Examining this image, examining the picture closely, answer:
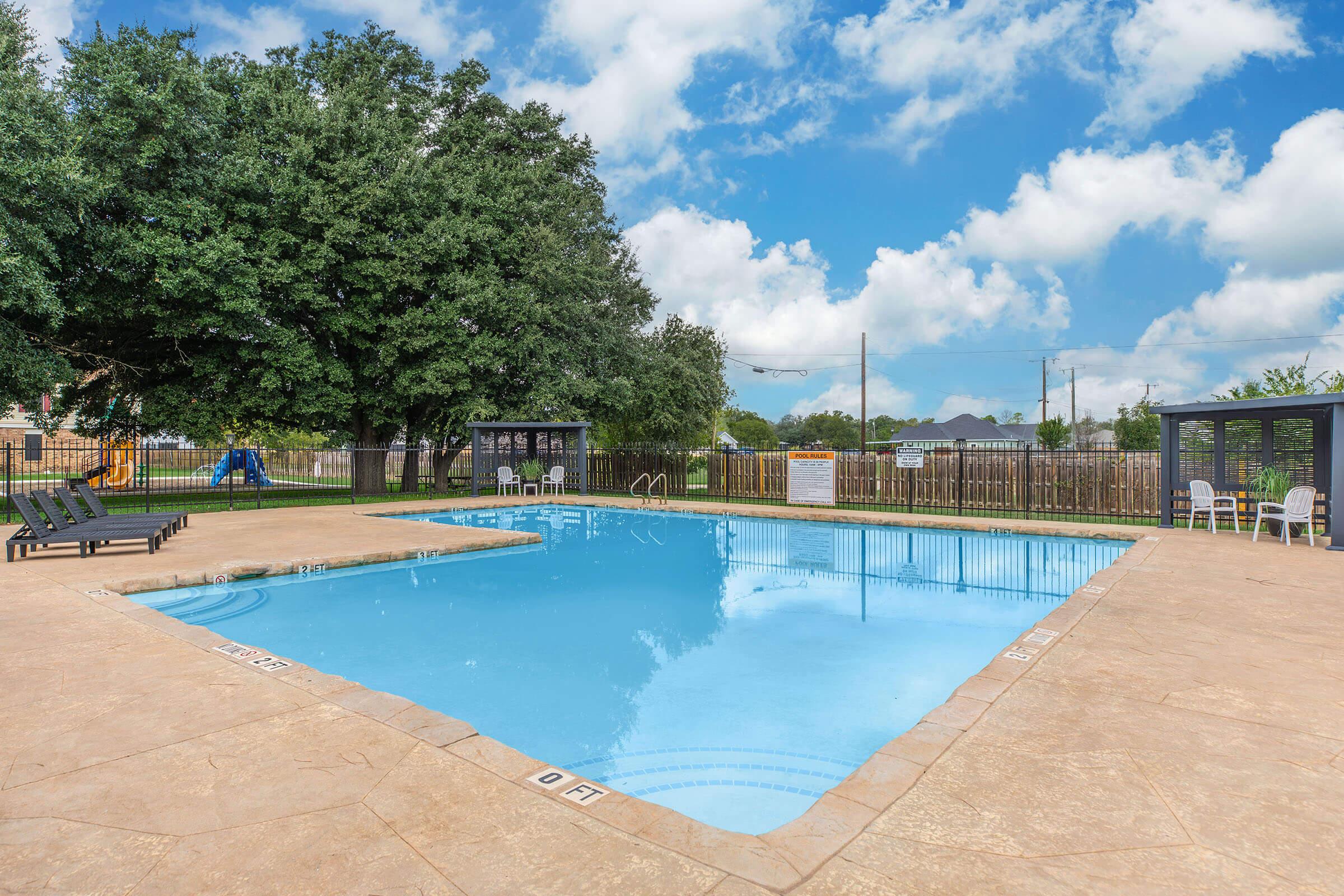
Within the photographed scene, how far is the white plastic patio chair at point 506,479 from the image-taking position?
798 inches

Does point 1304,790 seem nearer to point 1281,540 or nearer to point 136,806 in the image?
point 136,806

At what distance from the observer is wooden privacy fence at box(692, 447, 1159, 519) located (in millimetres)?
15508

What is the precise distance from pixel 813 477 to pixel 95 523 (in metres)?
13.8

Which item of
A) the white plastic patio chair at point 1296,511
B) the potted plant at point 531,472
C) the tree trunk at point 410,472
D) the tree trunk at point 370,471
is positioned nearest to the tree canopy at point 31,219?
the tree trunk at point 370,471

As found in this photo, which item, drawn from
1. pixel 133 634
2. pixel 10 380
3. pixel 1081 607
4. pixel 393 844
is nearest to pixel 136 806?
pixel 393 844

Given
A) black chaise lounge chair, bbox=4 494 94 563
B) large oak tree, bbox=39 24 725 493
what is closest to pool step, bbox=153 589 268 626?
black chaise lounge chair, bbox=4 494 94 563

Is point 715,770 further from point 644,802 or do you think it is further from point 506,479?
point 506,479

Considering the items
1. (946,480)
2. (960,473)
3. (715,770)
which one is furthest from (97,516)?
(946,480)

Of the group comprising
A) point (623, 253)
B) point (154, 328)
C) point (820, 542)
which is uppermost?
point (623, 253)

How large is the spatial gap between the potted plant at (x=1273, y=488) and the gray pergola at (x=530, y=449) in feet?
48.0

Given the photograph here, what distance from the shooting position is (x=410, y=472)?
22.5 metres

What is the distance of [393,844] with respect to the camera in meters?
2.38

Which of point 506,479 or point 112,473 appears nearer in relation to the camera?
point 506,479

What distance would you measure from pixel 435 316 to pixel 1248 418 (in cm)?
1814
